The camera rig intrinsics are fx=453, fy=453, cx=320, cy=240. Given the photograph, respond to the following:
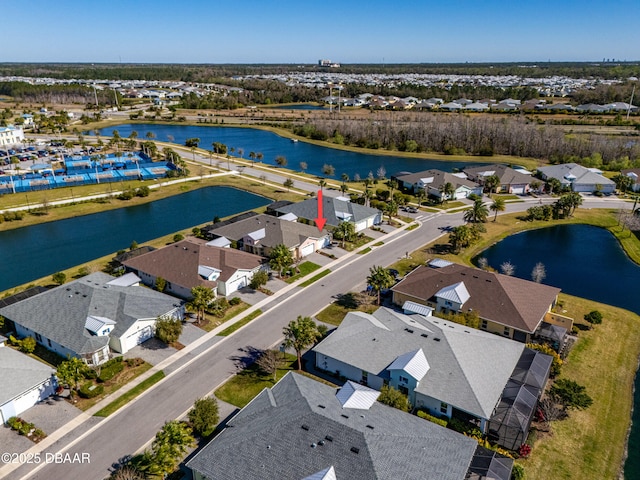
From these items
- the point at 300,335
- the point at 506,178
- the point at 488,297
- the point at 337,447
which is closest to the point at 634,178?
the point at 506,178

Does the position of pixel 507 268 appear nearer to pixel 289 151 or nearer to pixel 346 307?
pixel 346 307

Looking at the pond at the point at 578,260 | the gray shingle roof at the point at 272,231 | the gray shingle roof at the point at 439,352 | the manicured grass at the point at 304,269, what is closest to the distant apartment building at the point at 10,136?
the gray shingle roof at the point at 272,231

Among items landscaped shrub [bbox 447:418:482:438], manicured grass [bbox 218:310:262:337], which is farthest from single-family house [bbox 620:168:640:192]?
manicured grass [bbox 218:310:262:337]

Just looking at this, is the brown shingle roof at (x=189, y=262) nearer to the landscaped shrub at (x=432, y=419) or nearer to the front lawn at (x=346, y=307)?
the front lawn at (x=346, y=307)

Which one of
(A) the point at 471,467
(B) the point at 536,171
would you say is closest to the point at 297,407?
(A) the point at 471,467

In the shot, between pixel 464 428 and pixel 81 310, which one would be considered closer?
pixel 464 428

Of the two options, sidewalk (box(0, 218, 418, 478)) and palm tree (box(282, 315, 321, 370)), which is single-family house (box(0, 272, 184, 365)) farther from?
palm tree (box(282, 315, 321, 370))
